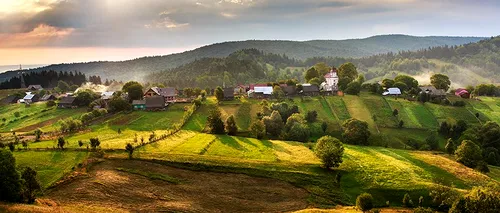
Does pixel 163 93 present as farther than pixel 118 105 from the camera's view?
Yes

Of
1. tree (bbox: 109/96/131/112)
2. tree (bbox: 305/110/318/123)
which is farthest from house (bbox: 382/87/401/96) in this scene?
tree (bbox: 109/96/131/112)

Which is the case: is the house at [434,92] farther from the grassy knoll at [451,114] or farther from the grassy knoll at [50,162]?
the grassy knoll at [50,162]

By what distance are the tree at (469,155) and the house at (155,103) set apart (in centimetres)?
7482

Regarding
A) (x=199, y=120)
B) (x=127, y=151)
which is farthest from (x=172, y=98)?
(x=127, y=151)

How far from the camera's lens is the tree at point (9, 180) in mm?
39062

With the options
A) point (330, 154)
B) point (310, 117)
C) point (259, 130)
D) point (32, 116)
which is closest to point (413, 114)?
point (310, 117)

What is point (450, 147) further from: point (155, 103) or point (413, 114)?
point (155, 103)

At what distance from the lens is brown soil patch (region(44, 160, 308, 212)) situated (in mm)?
44281

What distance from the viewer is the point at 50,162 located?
5416 cm

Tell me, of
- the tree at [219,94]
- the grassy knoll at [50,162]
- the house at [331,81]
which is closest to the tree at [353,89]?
the house at [331,81]

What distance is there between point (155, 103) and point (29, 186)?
2525 inches

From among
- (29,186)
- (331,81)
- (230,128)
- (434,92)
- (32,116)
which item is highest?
(331,81)

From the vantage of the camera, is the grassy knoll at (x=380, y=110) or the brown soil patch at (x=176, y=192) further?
the grassy knoll at (x=380, y=110)

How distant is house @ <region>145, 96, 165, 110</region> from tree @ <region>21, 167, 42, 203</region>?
60.9 m
